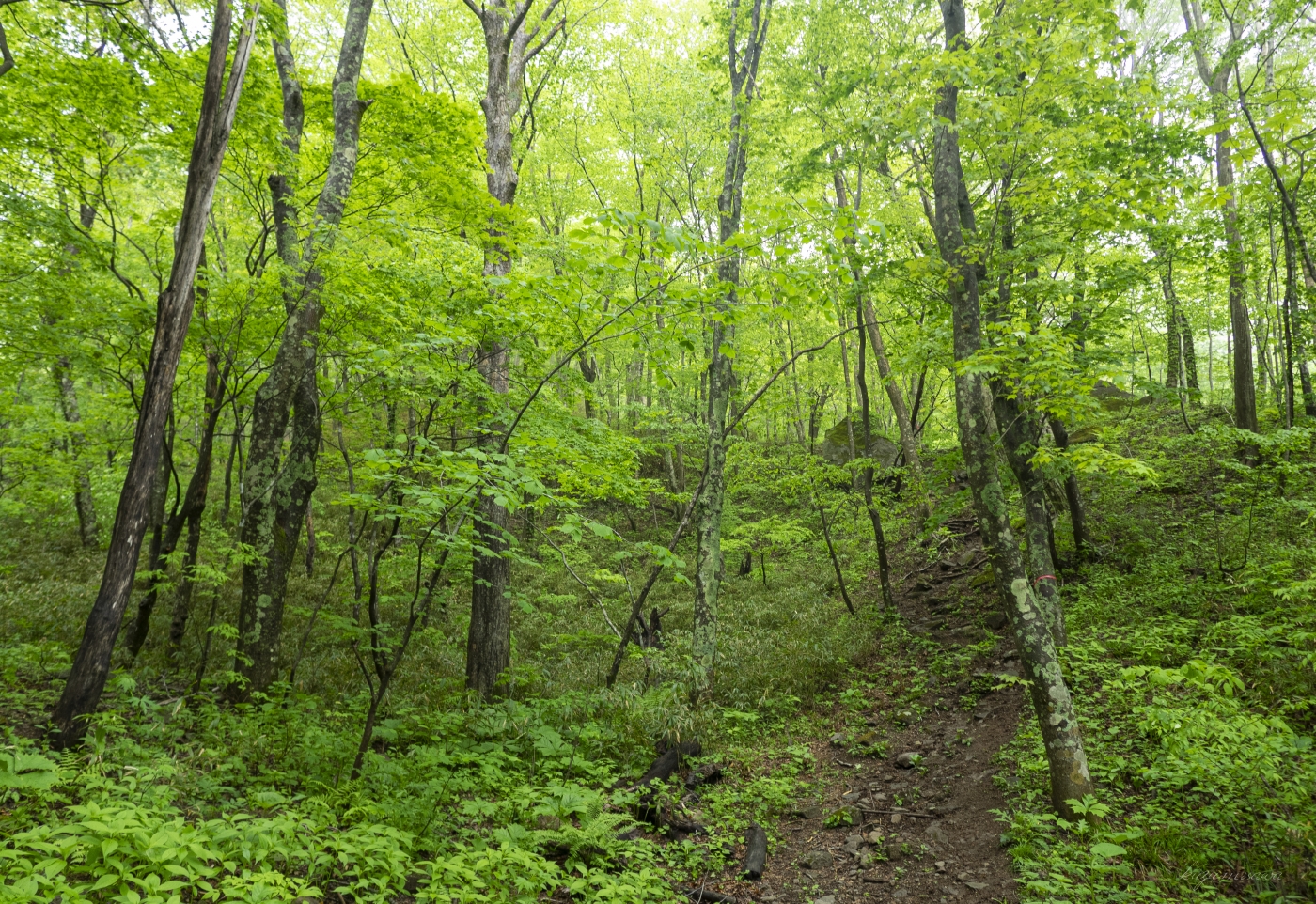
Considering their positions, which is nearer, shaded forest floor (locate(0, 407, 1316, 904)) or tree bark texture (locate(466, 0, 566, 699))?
shaded forest floor (locate(0, 407, 1316, 904))

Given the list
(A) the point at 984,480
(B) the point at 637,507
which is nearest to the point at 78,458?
(B) the point at 637,507

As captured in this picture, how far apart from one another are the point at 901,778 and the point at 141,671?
1084 centimetres

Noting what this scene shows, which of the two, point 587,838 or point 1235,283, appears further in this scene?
point 1235,283

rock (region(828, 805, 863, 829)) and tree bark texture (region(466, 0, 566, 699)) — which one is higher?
tree bark texture (region(466, 0, 566, 699))

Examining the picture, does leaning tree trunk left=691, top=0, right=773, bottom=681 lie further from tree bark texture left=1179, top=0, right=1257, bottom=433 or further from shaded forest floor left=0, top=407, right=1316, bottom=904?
tree bark texture left=1179, top=0, right=1257, bottom=433

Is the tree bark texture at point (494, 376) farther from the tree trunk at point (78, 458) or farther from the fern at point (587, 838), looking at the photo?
the tree trunk at point (78, 458)

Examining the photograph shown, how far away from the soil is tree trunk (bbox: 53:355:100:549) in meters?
12.5

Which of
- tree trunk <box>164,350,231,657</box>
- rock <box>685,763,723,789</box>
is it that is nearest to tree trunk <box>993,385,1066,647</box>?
rock <box>685,763,723,789</box>

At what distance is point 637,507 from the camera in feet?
30.9

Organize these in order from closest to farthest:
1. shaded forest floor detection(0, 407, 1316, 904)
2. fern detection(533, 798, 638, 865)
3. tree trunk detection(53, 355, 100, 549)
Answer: shaded forest floor detection(0, 407, 1316, 904)
fern detection(533, 798, 638, 865)
tree trunk detection(53, 355, 100, 549)

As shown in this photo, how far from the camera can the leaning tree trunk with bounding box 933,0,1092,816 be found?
205 inches

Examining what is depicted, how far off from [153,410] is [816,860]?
23.3 ft

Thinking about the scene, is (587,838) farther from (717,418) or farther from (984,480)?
(717,418)

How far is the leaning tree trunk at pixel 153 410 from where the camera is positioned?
14.5 ft
